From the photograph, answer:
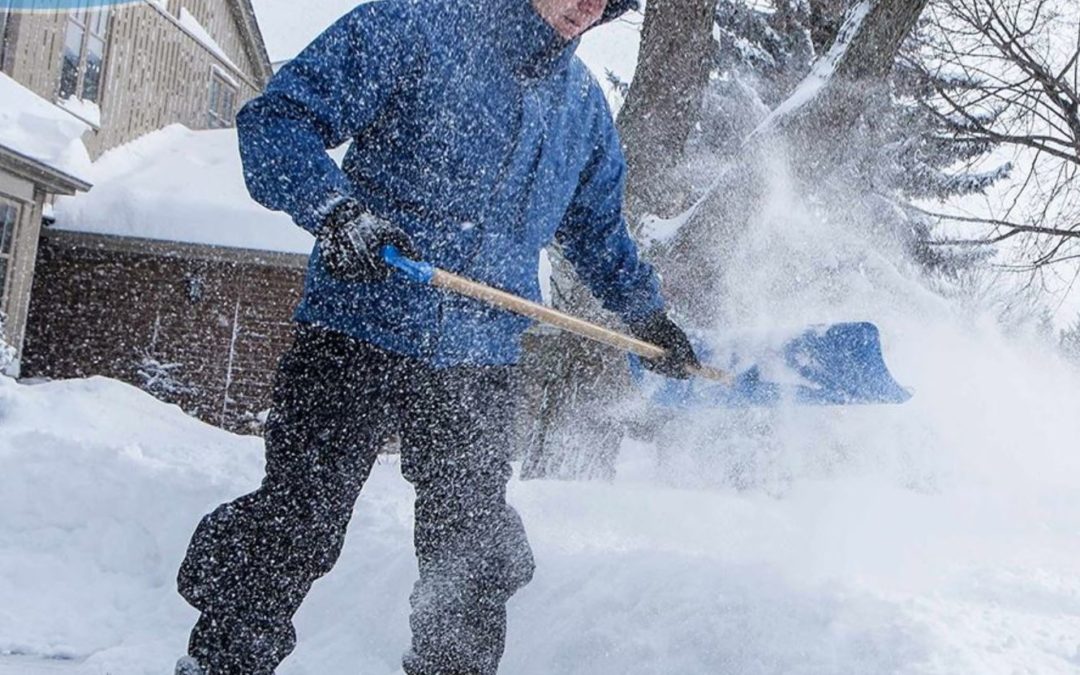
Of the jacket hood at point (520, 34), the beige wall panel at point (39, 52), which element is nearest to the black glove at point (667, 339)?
the jacket hood at point (520, 34)

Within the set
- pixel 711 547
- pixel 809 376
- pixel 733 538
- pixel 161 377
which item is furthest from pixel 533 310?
pixel 161 377

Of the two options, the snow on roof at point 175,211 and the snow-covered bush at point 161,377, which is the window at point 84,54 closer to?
the snow on roof at point 175,211

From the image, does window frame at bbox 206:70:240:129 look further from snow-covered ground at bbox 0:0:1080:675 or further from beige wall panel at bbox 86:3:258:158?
snow-covered ground at bbox 0:0:1080:675

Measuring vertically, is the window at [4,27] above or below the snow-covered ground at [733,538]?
above

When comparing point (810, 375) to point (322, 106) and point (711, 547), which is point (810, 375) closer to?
point (711, 547)

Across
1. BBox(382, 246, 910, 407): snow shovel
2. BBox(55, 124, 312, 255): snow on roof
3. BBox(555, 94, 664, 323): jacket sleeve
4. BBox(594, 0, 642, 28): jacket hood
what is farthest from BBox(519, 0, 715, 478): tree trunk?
BBox(55, 124, 312, 255): snow on roof

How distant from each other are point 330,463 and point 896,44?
448 cm

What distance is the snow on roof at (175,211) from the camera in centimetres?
1029

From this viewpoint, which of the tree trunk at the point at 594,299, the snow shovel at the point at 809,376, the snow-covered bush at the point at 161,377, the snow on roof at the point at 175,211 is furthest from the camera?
the snow-covered bush at the point at 161,377


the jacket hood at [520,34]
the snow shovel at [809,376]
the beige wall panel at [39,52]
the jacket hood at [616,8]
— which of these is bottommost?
the snow shovel at [809,376]

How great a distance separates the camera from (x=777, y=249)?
5379 mm

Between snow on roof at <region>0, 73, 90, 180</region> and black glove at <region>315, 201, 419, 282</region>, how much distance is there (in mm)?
7676

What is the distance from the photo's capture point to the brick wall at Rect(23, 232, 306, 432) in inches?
414

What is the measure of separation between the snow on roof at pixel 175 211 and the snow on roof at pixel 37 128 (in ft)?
3.62
